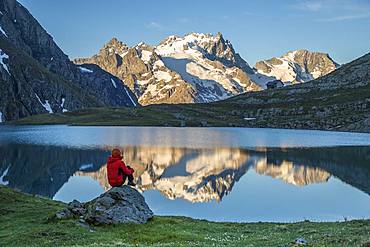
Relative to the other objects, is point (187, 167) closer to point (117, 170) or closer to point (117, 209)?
point (117, 170)

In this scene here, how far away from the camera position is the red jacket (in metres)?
32.5

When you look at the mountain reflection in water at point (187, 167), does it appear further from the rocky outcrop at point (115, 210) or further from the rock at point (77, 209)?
the rocky outcrop at point (115, 210)

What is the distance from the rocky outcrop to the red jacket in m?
0.66

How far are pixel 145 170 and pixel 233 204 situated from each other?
105ft

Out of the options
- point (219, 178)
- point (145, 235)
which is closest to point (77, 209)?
point (145, 235)

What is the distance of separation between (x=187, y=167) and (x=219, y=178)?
13926mm

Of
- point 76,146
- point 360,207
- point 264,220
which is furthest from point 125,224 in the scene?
point 76,146

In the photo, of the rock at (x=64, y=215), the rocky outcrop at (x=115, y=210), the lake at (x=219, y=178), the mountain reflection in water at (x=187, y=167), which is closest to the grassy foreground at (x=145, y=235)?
the rock at (x=64, y=215)

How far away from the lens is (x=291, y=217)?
4884cm

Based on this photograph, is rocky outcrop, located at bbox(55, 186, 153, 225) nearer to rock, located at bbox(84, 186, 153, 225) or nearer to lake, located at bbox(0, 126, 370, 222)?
rock, located at bbox(84, 186, 153, 225)

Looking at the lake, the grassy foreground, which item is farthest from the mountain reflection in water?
the grassy foreground

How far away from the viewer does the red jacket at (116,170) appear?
3250 centimetres

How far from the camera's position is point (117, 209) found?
31594 mm

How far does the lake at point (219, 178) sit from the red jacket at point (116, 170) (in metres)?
17.6
